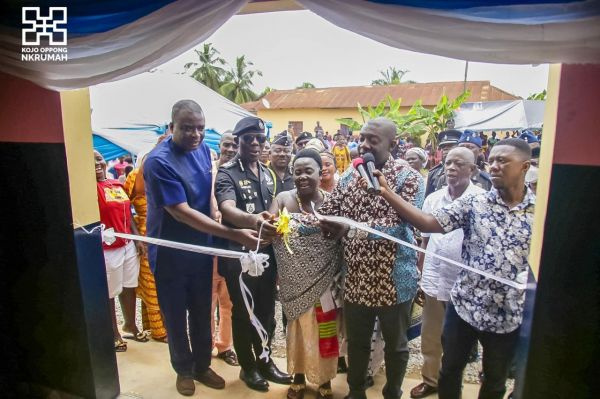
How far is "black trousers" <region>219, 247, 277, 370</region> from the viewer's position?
2.85m

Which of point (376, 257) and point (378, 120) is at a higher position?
point (378, 120)

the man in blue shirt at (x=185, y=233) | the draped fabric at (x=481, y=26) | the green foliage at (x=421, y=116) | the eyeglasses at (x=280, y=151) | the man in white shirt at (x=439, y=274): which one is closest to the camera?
the draped fabric at (x=481, y=26)

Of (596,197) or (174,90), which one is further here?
(174,90)

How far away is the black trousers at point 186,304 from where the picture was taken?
113 inches

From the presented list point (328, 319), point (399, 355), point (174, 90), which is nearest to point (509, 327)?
point (399, 355)

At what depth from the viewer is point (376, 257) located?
94.0 inches

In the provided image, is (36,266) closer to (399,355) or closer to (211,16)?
(211,16)

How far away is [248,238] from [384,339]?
41.8 inches

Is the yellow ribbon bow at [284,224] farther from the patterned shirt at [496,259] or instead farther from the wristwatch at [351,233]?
the patterned shirt at [496,259]

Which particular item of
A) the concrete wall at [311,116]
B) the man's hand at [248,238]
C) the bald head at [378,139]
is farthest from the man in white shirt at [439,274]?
the concrete wall at [311,116]

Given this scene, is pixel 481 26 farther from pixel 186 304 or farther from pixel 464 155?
pixel 186 304

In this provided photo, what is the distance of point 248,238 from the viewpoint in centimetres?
261

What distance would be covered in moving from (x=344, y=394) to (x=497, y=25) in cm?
250

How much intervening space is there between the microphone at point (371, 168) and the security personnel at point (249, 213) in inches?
34.3
